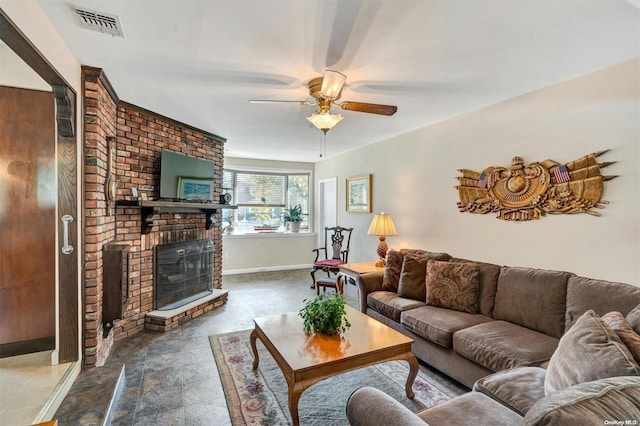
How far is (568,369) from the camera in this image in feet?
4.21

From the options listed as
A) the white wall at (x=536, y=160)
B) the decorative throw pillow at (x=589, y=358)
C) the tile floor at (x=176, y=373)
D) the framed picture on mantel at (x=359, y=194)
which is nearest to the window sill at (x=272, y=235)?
the framed picture on mantel at (x=359, y=194)

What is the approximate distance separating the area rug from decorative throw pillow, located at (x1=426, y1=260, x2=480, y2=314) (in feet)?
2.02

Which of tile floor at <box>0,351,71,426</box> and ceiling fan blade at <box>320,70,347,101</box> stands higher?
ceiling fan blade at <box>320,70,347,101</box>

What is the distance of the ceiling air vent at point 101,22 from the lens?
170cm

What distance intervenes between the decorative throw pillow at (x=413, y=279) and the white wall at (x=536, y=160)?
56 centimetres

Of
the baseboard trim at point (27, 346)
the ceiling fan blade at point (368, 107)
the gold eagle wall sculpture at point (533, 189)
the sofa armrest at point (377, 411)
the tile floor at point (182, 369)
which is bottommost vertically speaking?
the tile floor at point (182, 369)

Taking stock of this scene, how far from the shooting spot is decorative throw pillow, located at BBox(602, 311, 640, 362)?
1212mm

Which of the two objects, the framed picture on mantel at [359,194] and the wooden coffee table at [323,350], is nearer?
the wooden coffee table at [323,350]

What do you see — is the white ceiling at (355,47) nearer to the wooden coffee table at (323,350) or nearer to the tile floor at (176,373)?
the wooden coffee table at (323,350)

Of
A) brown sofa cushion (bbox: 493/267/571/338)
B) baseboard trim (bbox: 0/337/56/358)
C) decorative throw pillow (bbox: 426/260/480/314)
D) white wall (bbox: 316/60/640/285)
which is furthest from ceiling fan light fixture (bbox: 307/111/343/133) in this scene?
baseboard trim (bbox: 0/337/56/358)

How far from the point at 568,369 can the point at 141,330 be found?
145 inches

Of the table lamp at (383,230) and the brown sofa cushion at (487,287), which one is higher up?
the table lamp at (383,230)

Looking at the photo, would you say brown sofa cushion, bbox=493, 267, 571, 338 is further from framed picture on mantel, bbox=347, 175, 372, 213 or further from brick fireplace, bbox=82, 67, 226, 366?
brick fireplace, bbox=82, 67, 226, 366

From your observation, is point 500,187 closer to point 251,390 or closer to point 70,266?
point 251,390
